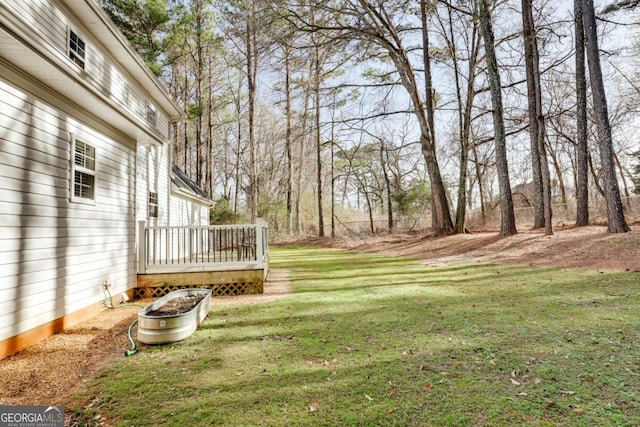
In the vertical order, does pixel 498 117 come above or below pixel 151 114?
above

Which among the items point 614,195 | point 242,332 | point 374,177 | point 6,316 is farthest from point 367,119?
point 6,316

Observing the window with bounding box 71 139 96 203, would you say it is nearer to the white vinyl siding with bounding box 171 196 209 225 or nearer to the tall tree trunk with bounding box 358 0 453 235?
the white vinyl siding with bounding box 171 196 209 225

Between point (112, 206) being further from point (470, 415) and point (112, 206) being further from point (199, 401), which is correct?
point (470, 415)

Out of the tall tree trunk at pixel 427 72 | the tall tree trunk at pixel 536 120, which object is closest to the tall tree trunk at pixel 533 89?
the tall tree trunk at pixel 536 120

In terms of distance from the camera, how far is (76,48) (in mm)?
6324

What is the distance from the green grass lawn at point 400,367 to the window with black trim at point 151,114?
25.2 feet

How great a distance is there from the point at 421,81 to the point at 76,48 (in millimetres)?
13698

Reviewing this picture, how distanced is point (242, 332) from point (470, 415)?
294 cm

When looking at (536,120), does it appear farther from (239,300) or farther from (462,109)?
(239,300)

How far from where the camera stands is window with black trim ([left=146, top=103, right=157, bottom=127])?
987 cm

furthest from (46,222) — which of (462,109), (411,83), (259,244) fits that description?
(462,109)

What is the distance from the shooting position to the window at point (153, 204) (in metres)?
9.00

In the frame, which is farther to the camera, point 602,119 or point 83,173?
point 602,119

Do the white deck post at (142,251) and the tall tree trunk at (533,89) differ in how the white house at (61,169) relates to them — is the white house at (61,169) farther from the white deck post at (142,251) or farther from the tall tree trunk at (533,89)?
the tall tree trunk at (533,89)
